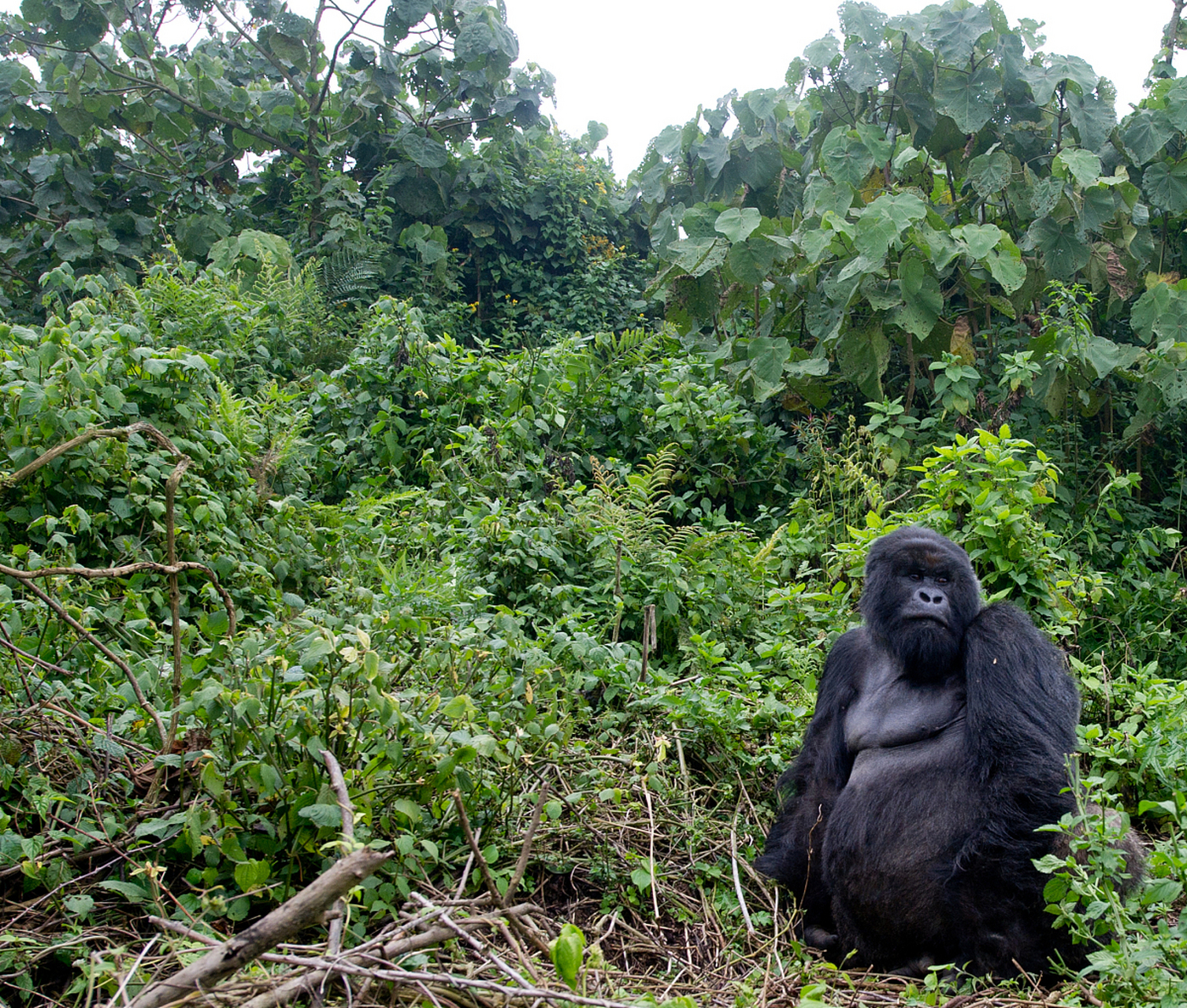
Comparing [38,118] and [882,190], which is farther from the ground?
[38,118]

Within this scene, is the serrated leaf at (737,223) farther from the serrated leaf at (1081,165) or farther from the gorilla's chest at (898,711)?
the gorilla's chest at (898,711)

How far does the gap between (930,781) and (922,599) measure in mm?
510

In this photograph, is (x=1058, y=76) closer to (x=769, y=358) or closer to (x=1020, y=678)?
(x=769, y=358)

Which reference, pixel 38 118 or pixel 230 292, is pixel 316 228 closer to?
pixel 230 292

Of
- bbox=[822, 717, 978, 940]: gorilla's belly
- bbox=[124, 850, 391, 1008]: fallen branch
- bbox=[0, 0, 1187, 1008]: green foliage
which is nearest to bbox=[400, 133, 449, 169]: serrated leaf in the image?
bbox=[0, 0, 1187, 1008]: green foliage

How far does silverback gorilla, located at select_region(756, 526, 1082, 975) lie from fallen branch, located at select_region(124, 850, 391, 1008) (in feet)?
5.71

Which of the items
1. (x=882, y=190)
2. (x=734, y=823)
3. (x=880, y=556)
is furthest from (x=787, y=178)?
(x=734, y=823)

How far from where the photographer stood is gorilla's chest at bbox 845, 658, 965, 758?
2971 mm

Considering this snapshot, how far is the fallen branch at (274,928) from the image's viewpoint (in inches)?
61.6

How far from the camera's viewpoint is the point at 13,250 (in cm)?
783

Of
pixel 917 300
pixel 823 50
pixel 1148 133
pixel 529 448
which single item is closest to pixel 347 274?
pixel 529 448


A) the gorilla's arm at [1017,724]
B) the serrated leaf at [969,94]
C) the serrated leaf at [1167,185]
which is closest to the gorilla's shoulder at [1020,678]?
the gorilla's arm at [1017,724]

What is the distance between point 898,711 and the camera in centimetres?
305

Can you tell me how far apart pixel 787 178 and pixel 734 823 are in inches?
180
